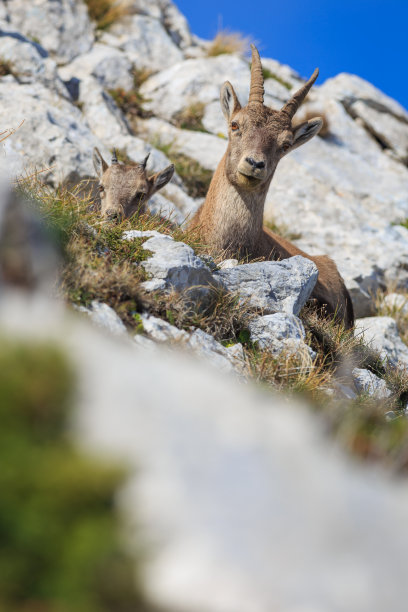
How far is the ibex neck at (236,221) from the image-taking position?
9.06m

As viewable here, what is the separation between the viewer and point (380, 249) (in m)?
15.0

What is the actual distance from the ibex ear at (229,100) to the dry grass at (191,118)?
8745mm

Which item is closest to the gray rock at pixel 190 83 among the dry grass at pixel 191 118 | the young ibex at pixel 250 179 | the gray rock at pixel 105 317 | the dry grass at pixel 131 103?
the dry grass at pixel 191 118

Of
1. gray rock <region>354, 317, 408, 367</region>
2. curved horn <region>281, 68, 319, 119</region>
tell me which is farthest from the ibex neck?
gray rock <region>354, 317, 408, 367</region>

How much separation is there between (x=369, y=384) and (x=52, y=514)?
5295 millimetres

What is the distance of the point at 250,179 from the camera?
8.74 meters

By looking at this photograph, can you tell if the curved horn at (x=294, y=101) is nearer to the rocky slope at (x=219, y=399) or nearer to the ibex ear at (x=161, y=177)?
the ibex ear at (x=161, y=177)

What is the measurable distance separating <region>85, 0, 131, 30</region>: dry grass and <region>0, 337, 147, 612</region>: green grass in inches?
822

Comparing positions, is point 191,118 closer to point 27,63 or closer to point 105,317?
point 27,63

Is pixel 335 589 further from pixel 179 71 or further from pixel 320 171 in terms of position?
pixel 179 71

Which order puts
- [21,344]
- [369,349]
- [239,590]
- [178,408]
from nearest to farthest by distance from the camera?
[239,590] → [178,408] → [21,344] → [369,349]

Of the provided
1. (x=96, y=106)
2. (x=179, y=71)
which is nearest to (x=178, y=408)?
(x=96, y=106)

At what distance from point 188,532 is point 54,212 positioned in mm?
4314

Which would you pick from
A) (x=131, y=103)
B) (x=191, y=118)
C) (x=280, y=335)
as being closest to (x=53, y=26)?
(x=131, y=103)
